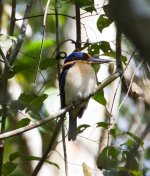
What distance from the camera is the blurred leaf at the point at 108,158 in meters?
2.52

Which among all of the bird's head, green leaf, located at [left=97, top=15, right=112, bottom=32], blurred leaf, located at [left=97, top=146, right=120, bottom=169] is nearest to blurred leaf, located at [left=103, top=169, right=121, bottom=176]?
blurred leaf, located at [left=97, top=146, right=120, bottom=169]

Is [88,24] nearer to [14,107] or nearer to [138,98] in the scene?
[138,98]

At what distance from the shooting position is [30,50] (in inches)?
195

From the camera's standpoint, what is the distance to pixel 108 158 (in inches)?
101

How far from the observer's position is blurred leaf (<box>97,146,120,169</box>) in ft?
8.27

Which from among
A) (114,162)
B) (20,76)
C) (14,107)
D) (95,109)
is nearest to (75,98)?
(95,109)

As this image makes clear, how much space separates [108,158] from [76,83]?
4.29ft

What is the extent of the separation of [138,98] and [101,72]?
115 centimetres

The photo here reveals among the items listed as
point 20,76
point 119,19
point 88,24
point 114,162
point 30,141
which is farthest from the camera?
point 20,76

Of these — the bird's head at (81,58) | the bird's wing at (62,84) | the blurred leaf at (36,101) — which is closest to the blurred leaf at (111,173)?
the blurred leaf at (36,101)

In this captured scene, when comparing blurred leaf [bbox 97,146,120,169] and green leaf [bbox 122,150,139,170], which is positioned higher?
green leaf [bbox 122,150,139,170]

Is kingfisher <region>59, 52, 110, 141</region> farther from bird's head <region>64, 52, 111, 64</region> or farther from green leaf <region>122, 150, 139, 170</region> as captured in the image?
green leaf <region>122, 150, 139, 170</region>

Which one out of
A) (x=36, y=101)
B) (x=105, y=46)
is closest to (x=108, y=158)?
(x=36, y=101)

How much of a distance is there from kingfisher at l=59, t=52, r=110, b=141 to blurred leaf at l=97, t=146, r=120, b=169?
0.88 m
